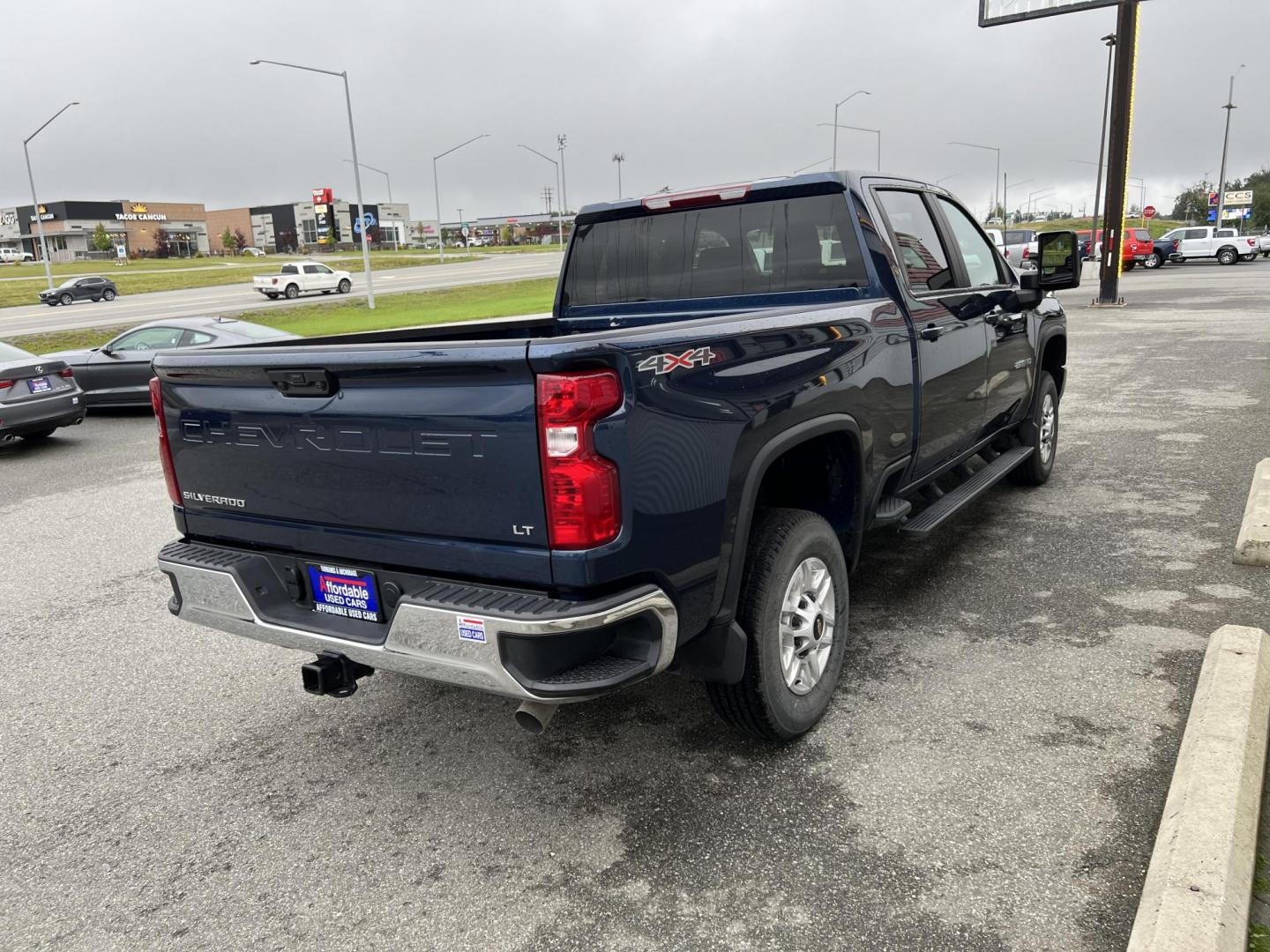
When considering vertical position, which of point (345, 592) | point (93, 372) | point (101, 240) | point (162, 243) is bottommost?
point (93, 372)

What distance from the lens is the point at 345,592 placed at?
306cm

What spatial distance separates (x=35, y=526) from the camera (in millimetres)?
7312

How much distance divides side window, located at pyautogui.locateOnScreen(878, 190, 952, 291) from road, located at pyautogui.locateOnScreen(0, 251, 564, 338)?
26.8 m

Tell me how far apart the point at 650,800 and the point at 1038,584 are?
2.76 meters

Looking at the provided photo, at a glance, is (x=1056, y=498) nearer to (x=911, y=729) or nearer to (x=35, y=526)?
(x=911, y=729)

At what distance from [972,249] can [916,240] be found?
37.2 inches

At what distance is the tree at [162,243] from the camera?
126m

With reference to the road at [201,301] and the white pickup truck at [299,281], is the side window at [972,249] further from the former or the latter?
the white pickup truck at [299,281]

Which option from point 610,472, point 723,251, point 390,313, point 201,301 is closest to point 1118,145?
point 390,313

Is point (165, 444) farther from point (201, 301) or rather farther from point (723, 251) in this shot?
point (201, 301)

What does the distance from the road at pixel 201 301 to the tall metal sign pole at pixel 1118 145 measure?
79.6ft

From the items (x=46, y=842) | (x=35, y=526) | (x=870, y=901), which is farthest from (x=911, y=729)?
(x=35, y=526)

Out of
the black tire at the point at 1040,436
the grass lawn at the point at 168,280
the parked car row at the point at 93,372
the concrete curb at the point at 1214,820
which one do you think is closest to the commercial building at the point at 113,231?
the grass lawn at the point at 168,280

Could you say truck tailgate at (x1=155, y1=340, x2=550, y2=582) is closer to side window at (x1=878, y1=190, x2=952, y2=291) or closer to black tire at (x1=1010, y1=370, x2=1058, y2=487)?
side window at (x1=878, y1=190, x2=952, y2=291)
